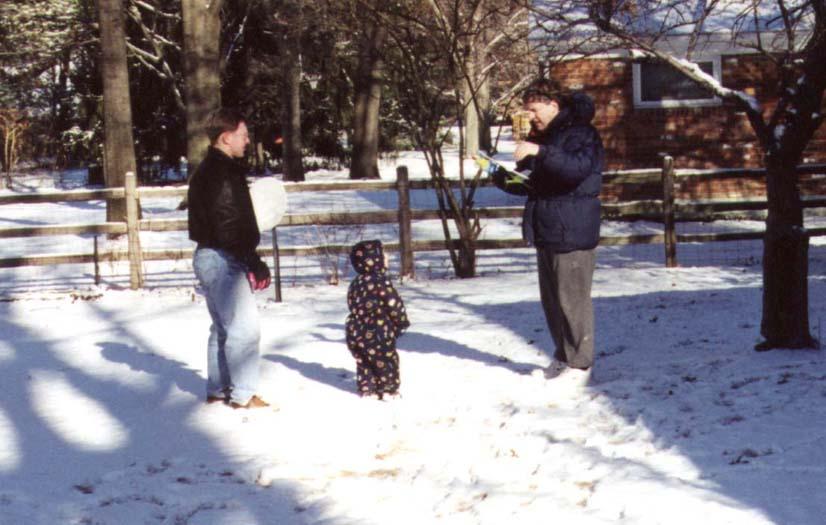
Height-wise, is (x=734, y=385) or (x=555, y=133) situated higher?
(x=555, y=133)

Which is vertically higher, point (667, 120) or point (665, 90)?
point (665, 90)

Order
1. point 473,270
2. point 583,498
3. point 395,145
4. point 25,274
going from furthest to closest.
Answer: point 395,145 < point 25,274 < point 473,270 < point 583,498

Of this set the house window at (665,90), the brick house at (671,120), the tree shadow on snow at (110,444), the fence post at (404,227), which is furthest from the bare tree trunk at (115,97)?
the tree shadow on snow at (110,444)

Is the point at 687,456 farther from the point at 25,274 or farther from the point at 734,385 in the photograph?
the point at 25,274

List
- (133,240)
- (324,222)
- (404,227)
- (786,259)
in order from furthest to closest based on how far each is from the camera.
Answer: (324,222), (404,227), (133,240), (786,259)

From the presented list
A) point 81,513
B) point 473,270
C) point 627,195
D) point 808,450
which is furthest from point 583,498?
point 627,195

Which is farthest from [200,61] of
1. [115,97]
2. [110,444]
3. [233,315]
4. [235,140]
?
[110,444]

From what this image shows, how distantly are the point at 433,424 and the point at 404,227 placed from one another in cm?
745

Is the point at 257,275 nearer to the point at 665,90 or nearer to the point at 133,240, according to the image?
the point at 133,240

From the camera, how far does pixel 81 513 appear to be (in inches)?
216

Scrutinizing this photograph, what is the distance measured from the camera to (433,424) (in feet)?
22.9

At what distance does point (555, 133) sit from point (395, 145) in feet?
117

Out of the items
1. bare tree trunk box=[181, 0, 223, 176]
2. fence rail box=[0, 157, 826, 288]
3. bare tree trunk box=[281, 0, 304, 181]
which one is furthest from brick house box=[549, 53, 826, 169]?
bare tree trunk box=[281, 0, 304, 181]

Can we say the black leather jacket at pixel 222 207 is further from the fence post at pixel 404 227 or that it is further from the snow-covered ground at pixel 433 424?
the fence post at pixel 404 227
